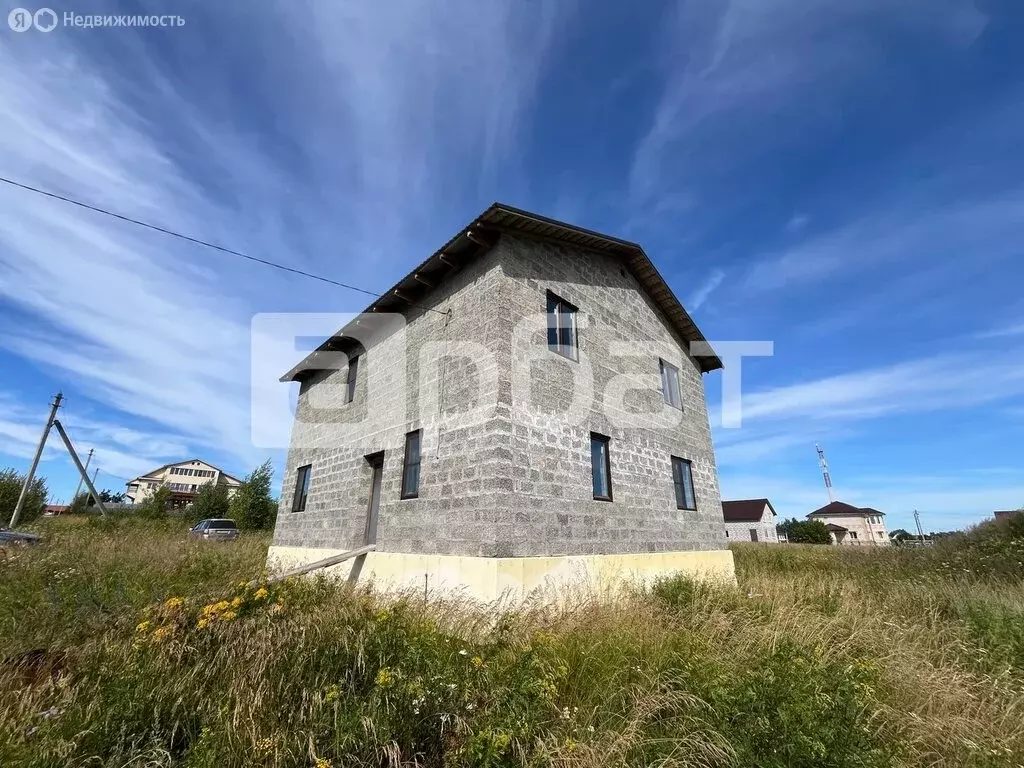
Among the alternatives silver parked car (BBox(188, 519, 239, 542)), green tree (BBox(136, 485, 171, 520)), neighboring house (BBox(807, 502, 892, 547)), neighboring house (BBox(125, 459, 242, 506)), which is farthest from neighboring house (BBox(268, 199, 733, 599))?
neighboring house (BBox(125, 459, 242, 506))

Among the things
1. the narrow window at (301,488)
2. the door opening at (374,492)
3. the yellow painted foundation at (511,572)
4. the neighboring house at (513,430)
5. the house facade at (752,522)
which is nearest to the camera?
the yellow painted foundation at (511,572)

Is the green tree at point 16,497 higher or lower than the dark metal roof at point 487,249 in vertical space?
lower

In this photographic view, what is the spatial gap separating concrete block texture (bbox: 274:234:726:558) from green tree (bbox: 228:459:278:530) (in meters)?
20.6

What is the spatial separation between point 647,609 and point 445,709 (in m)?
3.68

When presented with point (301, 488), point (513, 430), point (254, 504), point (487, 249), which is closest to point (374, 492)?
point (301, 488)

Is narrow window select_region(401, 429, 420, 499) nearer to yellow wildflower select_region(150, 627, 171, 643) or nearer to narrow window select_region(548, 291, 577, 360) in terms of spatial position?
narrow window select_region(548, 291, 577, 360)

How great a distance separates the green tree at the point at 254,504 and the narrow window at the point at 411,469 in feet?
81.7

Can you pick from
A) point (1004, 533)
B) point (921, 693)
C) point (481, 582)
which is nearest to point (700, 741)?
point (921, 693)

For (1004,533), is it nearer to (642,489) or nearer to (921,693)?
Answer: (642,489)

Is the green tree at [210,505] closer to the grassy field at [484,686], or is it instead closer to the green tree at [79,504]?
the green tree at [79,504]

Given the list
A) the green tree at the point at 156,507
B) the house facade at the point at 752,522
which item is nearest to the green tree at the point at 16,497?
the green tree at the point at 156,507

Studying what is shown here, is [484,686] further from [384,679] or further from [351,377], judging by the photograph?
[351,377]

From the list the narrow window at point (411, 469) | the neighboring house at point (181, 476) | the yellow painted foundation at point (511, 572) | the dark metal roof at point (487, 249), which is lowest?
the yellow painted foundation at point (511, 572)

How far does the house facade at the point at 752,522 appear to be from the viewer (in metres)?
41.2
